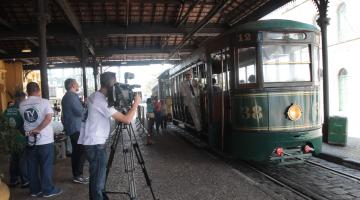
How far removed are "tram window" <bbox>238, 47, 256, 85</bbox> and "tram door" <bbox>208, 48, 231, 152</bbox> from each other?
313 mm

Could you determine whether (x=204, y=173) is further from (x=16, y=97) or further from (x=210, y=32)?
(x=210, y=32)

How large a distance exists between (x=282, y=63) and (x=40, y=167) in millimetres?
4826

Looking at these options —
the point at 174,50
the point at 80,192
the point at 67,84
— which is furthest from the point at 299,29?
the point at 174,50

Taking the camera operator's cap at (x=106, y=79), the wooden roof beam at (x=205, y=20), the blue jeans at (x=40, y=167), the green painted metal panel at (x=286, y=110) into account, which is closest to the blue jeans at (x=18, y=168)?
the blue jeans at (x=40, y=167)

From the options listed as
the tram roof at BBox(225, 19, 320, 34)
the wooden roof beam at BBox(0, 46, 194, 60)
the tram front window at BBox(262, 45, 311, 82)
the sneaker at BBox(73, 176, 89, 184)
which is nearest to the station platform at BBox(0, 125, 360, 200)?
the sneaker at BBox(73, 176, 89, 184)

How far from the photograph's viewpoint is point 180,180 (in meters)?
6.77

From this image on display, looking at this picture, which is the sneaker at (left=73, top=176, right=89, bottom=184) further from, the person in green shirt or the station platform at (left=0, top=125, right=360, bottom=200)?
the person in green shirt

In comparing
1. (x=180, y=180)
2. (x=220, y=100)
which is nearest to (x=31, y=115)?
(x=180, y=180)

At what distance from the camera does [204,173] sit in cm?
725

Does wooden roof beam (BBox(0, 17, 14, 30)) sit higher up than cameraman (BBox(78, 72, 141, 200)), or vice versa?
wooden roof beam (BBox(0, 17, 14, 30))

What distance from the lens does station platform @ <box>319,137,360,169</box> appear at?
25.2 feet

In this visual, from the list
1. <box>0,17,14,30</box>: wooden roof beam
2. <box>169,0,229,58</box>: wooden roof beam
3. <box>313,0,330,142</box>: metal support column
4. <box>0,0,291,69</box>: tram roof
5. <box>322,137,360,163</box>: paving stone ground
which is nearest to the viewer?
<box>322,137,360,163</box>: paving stone ground

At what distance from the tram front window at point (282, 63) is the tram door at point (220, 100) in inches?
33.6

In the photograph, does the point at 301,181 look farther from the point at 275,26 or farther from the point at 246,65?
the point at 275,26
